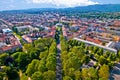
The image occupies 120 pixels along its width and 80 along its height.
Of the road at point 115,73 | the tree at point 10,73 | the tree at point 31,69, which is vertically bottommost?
the road at point 115,73

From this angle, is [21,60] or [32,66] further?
[21,60]

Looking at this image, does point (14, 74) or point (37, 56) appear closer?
point (14, 74)

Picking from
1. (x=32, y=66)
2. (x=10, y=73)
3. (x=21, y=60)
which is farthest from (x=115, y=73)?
(x=10, y=73)

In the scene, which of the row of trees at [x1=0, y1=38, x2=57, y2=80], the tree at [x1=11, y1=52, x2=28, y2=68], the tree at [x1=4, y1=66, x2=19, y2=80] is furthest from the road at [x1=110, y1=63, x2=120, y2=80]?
the tree at [x1=4, y1=66, x2=19, y2=80]

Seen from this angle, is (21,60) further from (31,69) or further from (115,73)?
(115,73)

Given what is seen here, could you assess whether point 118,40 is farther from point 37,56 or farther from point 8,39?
point 8,39

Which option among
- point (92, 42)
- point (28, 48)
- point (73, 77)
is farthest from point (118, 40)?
point (73, 77)

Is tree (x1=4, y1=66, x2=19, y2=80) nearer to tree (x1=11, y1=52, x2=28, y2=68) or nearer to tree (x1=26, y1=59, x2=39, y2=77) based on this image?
tree (x1=26, y1=59, x2=39, y2=77)

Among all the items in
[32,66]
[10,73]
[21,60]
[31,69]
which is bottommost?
[10,73]

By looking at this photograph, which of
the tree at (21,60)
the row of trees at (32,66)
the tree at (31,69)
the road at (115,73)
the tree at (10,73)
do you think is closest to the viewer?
the row of trees at (32,66)

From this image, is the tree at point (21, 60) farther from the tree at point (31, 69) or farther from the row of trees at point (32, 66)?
the tree at point (31, 69)

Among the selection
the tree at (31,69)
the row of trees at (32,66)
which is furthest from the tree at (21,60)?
the tree at (31,69)
